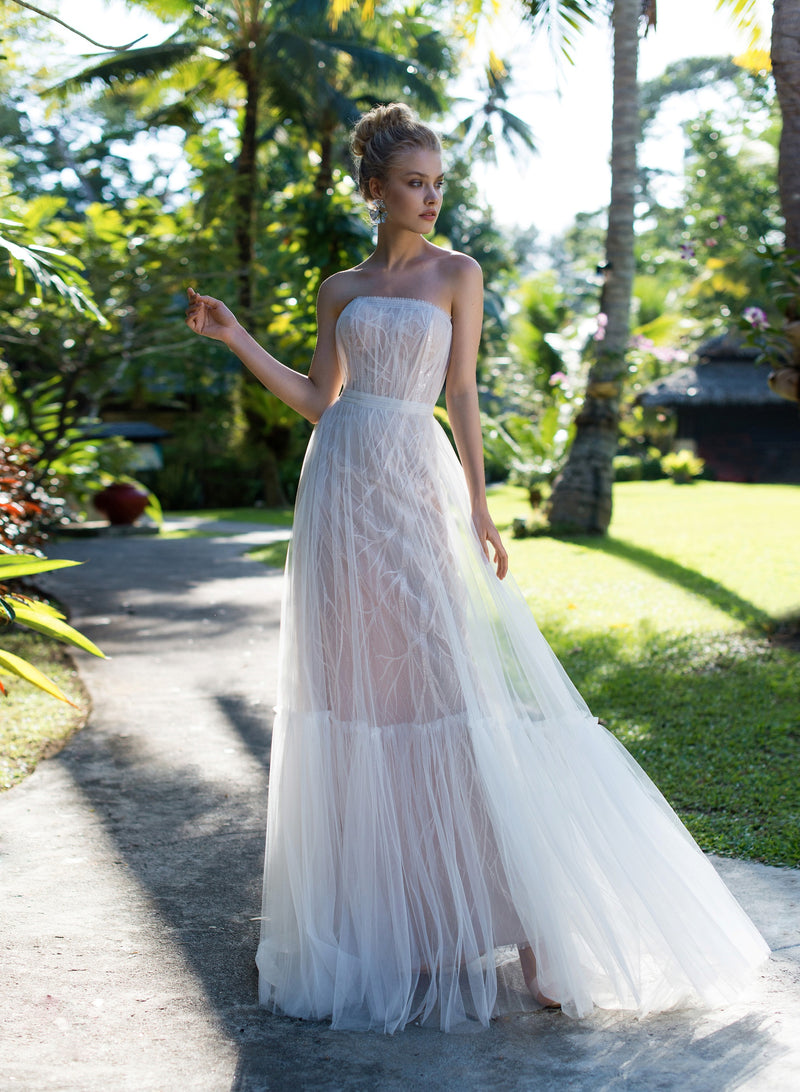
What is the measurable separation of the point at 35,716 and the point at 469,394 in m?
3.46

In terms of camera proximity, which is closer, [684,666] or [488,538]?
[488,538]

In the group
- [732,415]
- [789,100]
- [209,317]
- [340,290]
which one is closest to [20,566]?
[209,317]

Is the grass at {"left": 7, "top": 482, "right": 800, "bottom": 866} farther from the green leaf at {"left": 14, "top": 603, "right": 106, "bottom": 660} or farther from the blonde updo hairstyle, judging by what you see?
the blonde updo hairstyle

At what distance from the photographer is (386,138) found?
8.90 feet

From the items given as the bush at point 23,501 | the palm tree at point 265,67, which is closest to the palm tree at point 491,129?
the palm tree at point 265,67

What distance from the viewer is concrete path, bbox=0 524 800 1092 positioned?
214 cm

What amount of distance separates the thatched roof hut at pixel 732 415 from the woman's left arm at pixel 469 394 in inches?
930

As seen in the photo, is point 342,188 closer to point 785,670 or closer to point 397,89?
point 397,89

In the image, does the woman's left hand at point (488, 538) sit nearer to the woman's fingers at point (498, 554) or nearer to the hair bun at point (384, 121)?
the woman's fingers at point (498, 554)

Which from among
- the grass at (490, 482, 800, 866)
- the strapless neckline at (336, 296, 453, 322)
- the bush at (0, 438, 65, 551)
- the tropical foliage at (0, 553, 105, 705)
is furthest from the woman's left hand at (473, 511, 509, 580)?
the bush at (0, 438, 65, 551)

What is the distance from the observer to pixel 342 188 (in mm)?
14555

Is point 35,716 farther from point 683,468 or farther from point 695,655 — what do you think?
point 683,468

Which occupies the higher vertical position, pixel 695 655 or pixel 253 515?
pixel 695 655

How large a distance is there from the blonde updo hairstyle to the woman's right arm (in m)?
0.35
